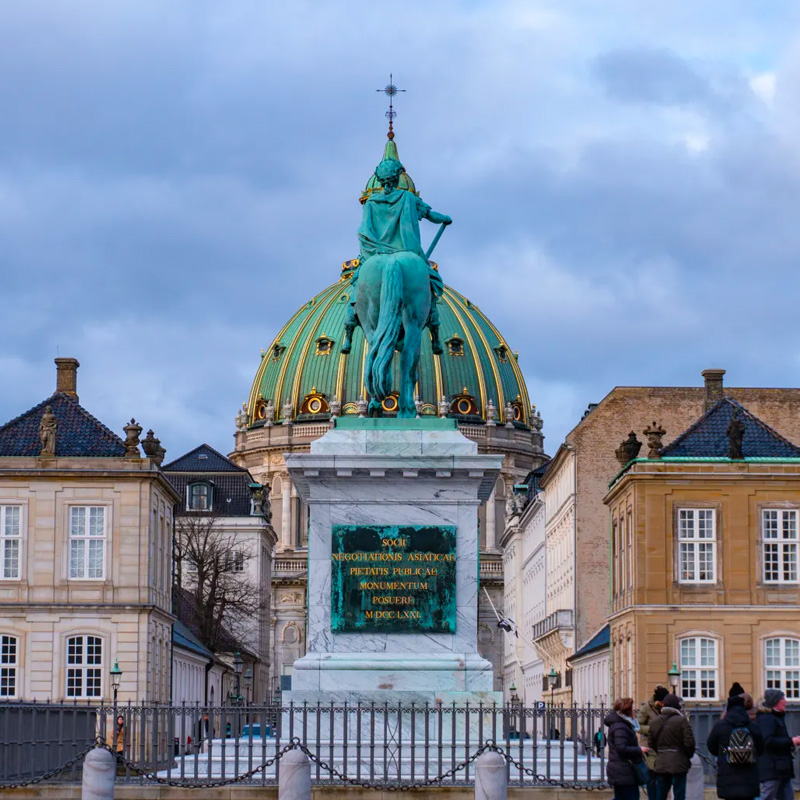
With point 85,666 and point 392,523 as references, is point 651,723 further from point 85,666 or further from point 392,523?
point 85,666

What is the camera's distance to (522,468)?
184125mm

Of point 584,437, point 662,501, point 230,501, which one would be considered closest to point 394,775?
point 662,501

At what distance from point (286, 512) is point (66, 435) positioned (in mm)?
110961

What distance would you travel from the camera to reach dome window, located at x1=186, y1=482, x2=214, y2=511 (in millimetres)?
132250

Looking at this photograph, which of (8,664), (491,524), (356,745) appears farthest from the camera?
(491,524)

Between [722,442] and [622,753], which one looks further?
[722,442]

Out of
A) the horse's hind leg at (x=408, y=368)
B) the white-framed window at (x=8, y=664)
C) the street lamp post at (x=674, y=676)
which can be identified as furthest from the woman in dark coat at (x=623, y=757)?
the white-framed window at (x=8, y=664)

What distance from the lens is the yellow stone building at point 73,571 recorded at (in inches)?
2544

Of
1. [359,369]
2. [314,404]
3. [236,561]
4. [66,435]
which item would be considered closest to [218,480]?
[236,561]

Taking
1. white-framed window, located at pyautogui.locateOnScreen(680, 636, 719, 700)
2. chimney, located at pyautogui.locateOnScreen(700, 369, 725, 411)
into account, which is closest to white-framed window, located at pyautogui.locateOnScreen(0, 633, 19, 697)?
white-framed window, located at pyautogui.locateOnScreen(680, 636, 719, 700)

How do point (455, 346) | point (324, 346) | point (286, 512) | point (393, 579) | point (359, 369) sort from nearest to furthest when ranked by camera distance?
point (393, 579) < point (286, 512) < point (359, 369) < point (455, 346) < point (324, 346)

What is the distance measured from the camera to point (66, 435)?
66.8 metres

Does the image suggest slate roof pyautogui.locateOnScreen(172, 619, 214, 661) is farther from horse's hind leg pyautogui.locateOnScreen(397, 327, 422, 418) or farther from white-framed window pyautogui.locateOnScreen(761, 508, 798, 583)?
horse's hind leg pyautogui.locateOnScreen(397, 327, 422, 418)

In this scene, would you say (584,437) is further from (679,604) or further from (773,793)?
(773,793)
